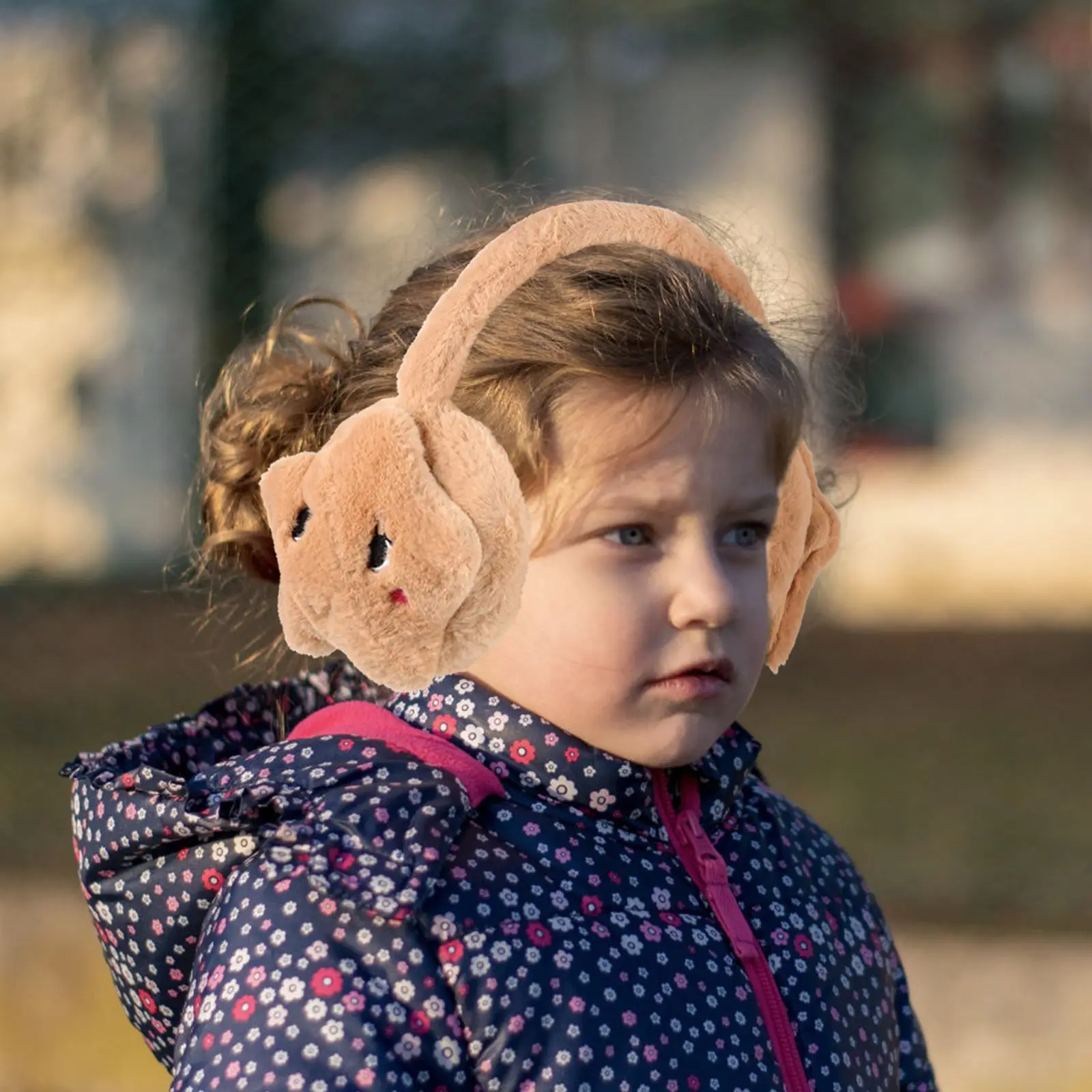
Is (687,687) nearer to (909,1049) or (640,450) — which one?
(640,450)

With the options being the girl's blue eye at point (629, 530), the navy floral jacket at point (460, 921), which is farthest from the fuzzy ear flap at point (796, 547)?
the girl's blue eye at point (629, 530)

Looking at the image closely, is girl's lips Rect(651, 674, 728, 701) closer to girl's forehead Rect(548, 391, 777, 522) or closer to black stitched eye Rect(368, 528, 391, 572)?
girl's forehead Rect(548, 391, 777, 522)

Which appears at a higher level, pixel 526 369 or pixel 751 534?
pixel 526 369

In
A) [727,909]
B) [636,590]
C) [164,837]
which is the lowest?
[727,909]

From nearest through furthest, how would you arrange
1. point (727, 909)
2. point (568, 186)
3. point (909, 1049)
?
1. point (727, 909)
2. point (909, 1049)
3. point (568, 186)

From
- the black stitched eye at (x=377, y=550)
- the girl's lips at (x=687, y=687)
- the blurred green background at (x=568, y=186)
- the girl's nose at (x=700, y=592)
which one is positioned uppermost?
the black stitched eye at (x=377, y=550)

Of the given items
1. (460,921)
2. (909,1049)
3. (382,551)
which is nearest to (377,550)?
(382,551)

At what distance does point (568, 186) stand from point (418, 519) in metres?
7.01

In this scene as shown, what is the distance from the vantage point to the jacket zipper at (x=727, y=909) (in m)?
1.48

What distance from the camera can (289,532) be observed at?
155 centimetres

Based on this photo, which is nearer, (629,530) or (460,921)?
(460,921)

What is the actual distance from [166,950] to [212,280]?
8.02m

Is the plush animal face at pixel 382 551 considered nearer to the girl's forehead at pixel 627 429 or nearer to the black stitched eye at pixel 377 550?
the black stitched eye at pixel 377 550

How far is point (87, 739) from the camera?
6109 mm
